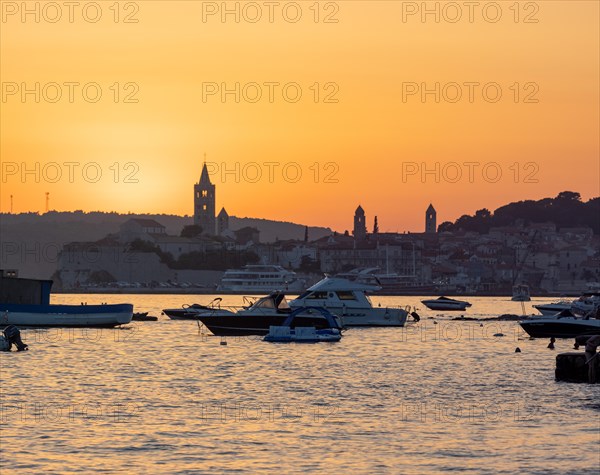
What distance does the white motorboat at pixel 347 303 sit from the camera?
80.4 m

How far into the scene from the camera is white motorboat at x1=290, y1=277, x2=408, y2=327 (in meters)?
80.4

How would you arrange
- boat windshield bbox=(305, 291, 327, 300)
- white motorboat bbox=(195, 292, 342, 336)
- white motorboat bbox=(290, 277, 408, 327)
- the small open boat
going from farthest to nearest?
boat windshield bbox=(305, 291, 327, 300)
white motorboat bbox=(290, 277, 408, 327)
white motorboat bbox=(195, 292, 342, 336)
the small open boat

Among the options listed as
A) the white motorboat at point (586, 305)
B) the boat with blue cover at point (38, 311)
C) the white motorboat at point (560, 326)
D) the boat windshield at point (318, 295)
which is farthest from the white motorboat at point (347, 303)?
the white motorboat at point (586, 305)

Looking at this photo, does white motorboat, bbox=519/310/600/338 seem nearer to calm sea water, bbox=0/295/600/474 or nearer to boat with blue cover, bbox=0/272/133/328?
calm sea water, bbox=0/295/600/474

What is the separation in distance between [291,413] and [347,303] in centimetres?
4802

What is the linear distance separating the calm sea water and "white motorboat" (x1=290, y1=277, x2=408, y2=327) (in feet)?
58.7

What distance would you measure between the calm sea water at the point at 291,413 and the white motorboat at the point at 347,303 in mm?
17879

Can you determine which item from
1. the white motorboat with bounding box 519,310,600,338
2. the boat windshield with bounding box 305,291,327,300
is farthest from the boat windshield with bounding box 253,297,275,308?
the white motorboat with bounding box 519,310,600,338

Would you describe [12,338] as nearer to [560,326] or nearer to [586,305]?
[560,326]

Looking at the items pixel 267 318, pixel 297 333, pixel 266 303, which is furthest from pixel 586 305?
pixel 297 333

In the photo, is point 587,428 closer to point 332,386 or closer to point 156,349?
point 332,386

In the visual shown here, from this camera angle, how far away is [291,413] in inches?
1384

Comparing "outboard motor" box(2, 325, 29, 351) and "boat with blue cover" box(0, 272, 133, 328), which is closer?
"outboard motor" box(2, 325, 29, 351)

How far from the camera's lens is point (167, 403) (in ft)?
124
